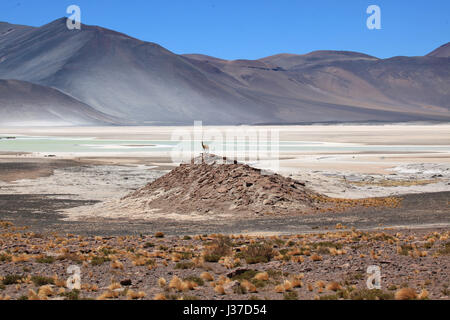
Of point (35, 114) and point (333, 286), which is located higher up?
point (35, 114)

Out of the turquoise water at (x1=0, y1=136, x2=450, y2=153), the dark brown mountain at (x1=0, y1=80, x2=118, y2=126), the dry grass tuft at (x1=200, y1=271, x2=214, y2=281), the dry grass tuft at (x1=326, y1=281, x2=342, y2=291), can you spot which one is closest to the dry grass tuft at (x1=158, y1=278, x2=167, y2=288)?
the dry grass tuft at (x1=200, y1=271, x2=214, y2=281)

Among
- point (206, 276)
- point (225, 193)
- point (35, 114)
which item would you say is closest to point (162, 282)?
point (206, 276)

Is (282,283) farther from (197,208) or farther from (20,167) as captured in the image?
(20,167)

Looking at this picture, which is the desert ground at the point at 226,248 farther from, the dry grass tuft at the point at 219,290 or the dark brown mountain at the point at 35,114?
the dark brown mountain at the point at 35,114

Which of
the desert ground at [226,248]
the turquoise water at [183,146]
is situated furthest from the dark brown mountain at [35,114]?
the desert ground at [226,248]

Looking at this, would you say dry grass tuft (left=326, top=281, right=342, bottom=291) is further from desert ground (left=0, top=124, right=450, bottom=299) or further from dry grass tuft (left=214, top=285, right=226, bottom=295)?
dry grass tuft (left=214, top=285, right=226, bottom=295)

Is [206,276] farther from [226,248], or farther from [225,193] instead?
[225,193]

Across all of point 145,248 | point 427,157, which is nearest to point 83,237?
point 145,248

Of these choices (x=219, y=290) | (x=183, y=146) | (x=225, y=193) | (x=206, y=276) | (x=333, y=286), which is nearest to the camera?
(x=333, y=286)
